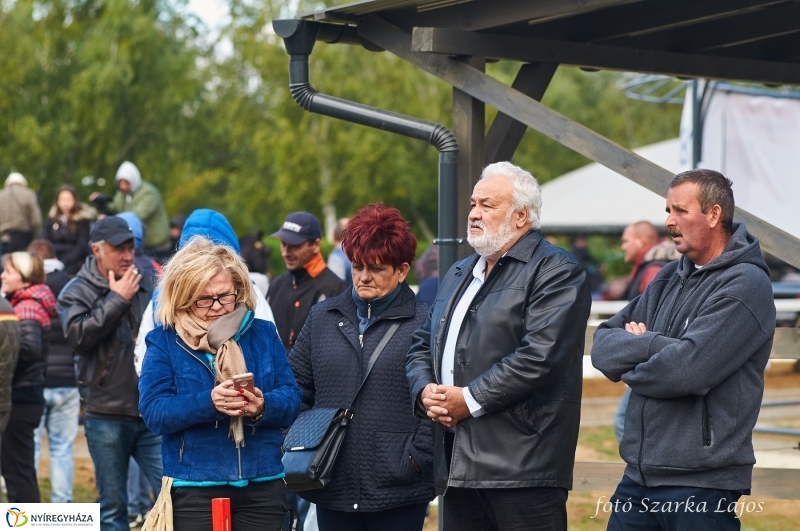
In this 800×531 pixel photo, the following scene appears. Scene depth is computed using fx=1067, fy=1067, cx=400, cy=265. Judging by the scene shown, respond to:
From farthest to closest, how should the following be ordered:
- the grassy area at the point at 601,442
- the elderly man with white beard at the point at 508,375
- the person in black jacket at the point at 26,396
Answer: the grassy area at the point at 601,442
the person in black jacket at the point at 26,396
the elderly man with white beard at the point at 508,375

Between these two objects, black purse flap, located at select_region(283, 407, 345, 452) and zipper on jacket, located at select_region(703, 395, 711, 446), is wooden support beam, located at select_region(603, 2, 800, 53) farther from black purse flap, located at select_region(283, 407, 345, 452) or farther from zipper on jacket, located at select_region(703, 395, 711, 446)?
black purse flap, located at select_region(283, 407, 345, 452)

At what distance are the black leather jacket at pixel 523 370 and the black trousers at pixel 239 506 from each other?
656 mm

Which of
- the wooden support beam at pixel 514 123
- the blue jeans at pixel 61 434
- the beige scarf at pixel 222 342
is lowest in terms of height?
the blue jeans at pixel 61 434

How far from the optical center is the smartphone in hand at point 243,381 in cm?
384

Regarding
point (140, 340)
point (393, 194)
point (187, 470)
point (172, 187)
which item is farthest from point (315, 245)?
point (393, 194)

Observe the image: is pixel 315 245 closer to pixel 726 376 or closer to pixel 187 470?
pixel 187 470

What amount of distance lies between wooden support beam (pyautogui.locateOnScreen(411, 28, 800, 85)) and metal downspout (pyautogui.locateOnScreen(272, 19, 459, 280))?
0.43 metres

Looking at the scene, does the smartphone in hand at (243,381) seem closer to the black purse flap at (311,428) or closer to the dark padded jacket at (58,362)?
the black purse flap at (311,428)

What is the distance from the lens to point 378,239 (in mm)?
4609

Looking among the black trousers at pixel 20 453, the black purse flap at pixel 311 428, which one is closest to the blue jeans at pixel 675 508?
the black purse flap at pixel 311 428

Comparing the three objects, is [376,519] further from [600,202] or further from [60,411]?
[600,202]

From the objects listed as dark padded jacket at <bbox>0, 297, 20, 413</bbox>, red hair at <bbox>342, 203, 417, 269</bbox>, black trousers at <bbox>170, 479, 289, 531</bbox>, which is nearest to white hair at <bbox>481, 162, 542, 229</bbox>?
red hair at <bbox>342, 203, 417, 269</bbox>

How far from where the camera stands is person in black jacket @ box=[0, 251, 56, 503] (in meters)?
6.79

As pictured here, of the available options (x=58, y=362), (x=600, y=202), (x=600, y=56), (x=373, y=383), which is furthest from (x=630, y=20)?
(x=600, y=202)
